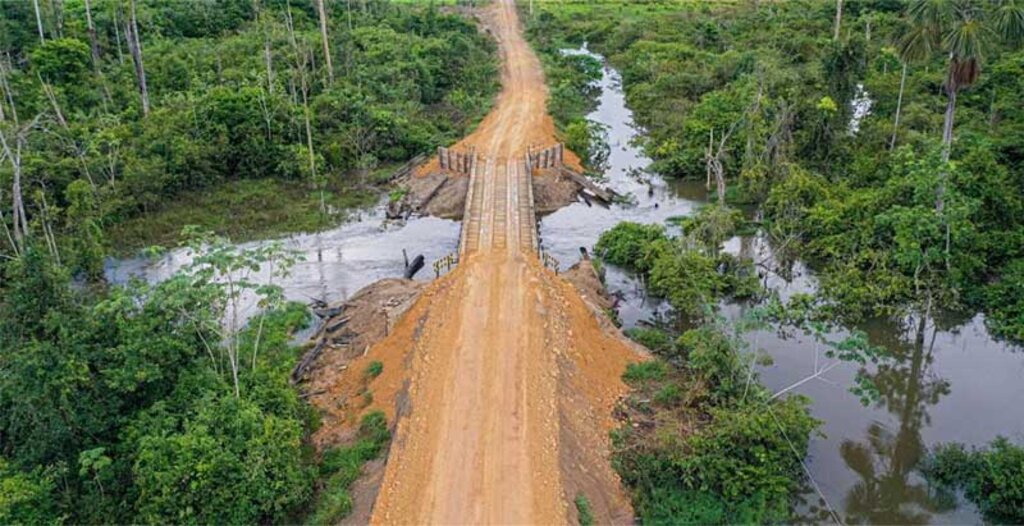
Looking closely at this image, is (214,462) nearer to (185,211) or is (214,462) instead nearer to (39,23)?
(185,211)

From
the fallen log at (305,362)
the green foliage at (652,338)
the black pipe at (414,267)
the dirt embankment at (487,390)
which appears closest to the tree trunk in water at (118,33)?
the black pipe at (414,267)

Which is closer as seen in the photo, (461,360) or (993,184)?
(461,360)

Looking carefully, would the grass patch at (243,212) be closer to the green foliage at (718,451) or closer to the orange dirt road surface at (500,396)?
the orange dirt road surface at (500,396)

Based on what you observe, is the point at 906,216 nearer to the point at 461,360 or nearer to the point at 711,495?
the point at 711,495

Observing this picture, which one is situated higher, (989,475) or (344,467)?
(989,475)

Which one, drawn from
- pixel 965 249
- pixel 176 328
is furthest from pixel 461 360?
pixel 965 249

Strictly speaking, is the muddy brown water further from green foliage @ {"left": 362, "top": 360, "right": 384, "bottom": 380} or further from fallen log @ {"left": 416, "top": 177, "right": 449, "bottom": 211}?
green foliage @ {"left": 362, "top": 360, "right": 384, "bottom": 380}

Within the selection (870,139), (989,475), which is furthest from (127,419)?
(870,139)
